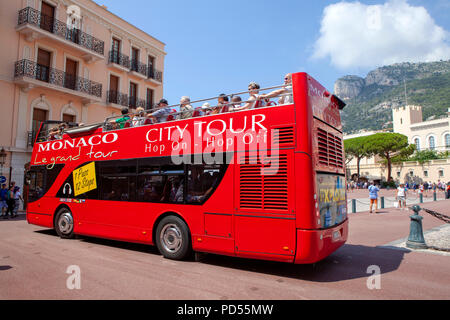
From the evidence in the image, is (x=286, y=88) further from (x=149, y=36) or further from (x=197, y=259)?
(x=149, y=36)

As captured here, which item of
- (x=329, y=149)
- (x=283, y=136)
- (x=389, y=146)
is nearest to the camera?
(x=283, y=136)

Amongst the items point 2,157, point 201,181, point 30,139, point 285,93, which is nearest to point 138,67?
point 30,139

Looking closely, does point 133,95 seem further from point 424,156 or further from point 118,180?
point 424,156

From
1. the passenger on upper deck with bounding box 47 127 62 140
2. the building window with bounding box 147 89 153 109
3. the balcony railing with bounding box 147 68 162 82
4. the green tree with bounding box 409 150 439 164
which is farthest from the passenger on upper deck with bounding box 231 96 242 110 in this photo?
the green tree with bounding box 409 150 439 164

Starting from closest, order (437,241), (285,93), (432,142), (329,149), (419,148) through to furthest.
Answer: (285,93) < (329,149) < (437,241) < (432,142) < (419,148)

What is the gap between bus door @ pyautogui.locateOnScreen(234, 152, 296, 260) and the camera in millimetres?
4832

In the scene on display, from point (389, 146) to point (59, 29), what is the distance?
2536 inches

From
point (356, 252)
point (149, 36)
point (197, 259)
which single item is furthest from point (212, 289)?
point (149, 36)

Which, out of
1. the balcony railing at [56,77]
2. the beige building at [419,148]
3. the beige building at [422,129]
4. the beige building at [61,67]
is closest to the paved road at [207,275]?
the beige building at [61,67]

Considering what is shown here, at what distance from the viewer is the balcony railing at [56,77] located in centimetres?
1744

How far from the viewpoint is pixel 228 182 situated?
5.55 metres

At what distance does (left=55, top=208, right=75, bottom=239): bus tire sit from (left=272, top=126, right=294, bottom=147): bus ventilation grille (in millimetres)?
6683

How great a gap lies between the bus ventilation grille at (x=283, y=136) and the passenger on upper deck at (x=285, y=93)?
0.53m

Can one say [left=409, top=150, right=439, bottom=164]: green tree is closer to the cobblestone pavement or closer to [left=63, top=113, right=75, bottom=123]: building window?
the cobblestone pavement
